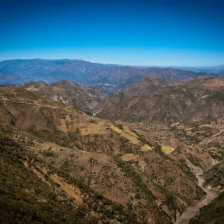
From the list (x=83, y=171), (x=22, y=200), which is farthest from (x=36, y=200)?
(x=83, y=171)

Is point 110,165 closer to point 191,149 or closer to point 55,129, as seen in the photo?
point 55,129

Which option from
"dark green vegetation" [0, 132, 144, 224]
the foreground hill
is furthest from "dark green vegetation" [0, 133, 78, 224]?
the foreground hill

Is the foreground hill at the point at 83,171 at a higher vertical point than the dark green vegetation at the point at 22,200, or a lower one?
lower

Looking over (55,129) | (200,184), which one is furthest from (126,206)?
(55,129)

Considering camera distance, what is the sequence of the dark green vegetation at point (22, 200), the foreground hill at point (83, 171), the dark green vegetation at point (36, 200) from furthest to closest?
the foreground hill at point (83, 171), the dark green vegetation at point (36, 200), the dark green vegetation at point (22, 200)

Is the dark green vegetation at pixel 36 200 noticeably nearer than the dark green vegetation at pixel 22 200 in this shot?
No

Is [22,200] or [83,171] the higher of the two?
[22,200]

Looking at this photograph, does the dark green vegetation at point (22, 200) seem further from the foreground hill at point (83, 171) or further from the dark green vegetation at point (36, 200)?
the foreground hill at point (83, 171)

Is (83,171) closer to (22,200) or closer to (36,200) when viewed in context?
(36,200)

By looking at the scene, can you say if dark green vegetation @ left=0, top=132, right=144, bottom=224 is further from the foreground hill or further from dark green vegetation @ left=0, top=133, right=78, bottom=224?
the foreground hill

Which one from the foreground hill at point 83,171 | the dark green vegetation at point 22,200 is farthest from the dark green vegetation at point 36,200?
the foreground hill at point 83,171
